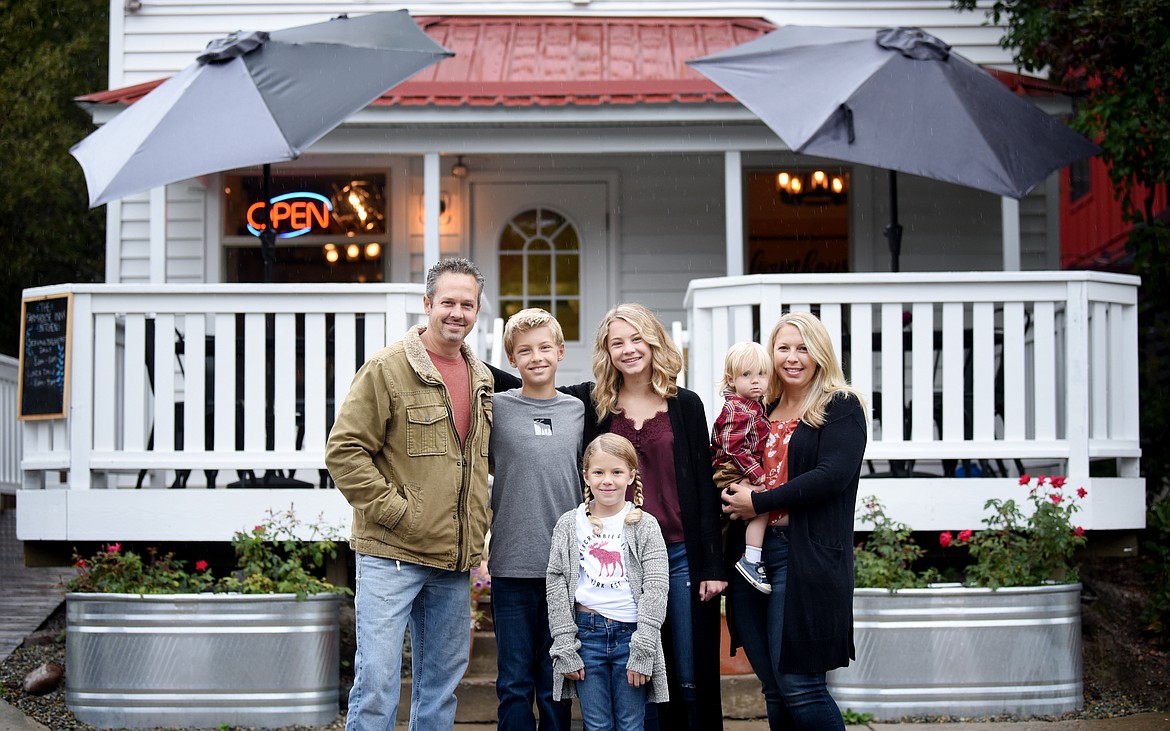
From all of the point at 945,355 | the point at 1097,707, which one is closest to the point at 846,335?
the point at 945,355

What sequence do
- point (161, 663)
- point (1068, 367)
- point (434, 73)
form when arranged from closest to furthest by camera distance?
point (161, 663) < point (1068, 367) < point (434, 73)

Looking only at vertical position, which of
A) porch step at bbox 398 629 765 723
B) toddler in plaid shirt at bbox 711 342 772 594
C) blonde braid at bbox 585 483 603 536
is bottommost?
porch step at bbox 398 629 765 723

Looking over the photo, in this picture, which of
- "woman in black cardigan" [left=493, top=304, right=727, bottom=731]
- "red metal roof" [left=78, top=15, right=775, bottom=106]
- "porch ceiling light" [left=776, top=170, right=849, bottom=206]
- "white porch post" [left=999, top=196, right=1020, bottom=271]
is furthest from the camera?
"porch ceiling light" [left=776, top=170, right=849, bottom=206]

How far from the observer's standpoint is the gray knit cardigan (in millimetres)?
3648

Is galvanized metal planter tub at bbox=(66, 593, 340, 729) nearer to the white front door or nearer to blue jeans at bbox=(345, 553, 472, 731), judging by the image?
blue jeans at bbox=(345, 553, 472, 731)

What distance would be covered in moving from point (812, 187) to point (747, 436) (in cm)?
656

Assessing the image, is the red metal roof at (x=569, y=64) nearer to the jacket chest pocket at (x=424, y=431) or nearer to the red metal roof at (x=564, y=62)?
the red metal roof at (x=564, y=62)

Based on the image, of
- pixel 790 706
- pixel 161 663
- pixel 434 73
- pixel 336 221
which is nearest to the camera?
pixel 790 706

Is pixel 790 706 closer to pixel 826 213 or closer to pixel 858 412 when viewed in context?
pixel 858 412

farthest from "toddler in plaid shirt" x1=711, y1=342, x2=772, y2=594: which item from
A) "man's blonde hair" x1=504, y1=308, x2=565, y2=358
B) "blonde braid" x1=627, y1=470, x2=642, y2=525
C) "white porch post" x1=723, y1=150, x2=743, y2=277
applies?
"white porch post" x1=723, y1=150, x2=743, y2=277

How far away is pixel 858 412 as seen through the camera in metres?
3.87

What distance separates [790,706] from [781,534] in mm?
533

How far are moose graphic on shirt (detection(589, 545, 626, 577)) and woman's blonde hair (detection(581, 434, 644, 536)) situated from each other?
5cm

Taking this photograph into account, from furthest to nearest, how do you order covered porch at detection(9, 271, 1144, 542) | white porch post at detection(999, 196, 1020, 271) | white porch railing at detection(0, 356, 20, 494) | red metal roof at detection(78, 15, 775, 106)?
1. white porch railing at detection(0, 356, 20, 494)
2. white porch post at detection(999, 196, 1020, 271)
3. red metal roof at detection(78, 15, 775, 106)
4. covered porch at detection(9, 271, 1144, 542)
